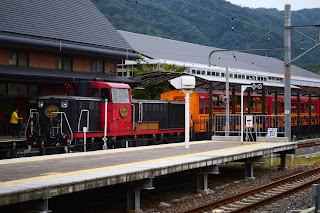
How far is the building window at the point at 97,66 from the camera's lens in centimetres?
3030

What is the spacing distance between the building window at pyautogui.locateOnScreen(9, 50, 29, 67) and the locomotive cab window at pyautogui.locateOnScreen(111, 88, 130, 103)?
6.93 metres

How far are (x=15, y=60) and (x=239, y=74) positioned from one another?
2989cm

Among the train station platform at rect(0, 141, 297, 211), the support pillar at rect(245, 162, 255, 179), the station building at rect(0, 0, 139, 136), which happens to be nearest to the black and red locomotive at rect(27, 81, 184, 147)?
the station building at rect(0, 0, 139, 136)

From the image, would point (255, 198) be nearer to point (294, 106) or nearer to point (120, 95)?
point (120, 95)

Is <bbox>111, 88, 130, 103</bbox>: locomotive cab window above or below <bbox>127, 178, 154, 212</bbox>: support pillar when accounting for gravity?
above

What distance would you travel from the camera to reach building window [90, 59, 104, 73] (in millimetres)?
30297

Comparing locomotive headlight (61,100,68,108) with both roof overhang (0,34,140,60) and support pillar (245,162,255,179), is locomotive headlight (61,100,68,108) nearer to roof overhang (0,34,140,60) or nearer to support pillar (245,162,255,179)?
roof overhang (0,34,140,60)

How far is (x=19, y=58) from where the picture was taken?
2548cm

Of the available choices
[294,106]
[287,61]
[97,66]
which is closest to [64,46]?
[97,66]

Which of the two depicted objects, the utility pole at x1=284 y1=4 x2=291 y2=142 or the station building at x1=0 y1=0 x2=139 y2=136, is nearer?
the utility pole at x1=284 y1=4 x2=291 y2=142

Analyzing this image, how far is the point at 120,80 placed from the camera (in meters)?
29.0

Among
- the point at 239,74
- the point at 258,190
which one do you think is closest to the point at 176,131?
the point at 258,190

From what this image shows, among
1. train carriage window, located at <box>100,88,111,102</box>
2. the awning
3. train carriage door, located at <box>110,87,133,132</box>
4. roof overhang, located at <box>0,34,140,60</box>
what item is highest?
roof overhang, located at <box>0,34,140,60</box>

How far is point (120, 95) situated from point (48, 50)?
691 centimetres
